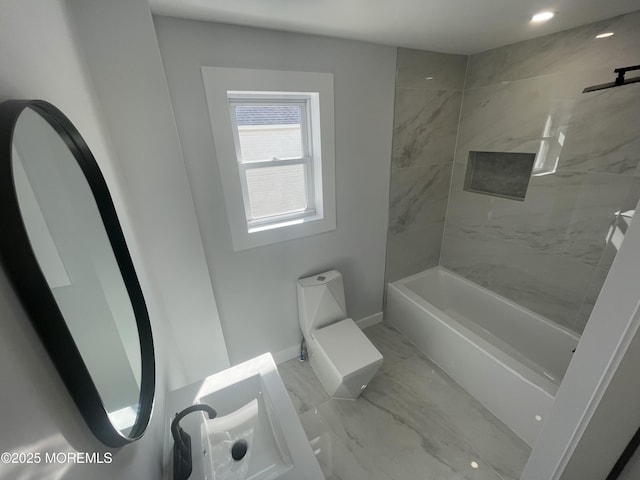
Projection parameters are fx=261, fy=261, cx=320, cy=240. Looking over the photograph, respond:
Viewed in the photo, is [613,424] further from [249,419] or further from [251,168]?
[251,168]

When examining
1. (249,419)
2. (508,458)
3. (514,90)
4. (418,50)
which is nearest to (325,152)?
(418,50)

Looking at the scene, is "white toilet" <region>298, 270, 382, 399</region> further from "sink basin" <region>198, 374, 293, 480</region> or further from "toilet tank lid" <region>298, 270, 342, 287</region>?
"sink basin" <region>198, 374, 293, 480</region>

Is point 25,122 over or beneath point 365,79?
beneath

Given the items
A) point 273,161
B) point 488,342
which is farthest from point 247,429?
point 488,342

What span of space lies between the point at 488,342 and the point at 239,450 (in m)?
1.89

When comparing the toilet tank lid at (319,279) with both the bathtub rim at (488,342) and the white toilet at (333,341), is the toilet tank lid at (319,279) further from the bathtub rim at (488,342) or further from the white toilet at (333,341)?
the bathtub rim at (488,342)

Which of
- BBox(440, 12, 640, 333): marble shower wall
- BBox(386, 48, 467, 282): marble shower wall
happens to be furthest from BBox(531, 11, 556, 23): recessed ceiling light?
BBox(386, 48, 467, 282): marble shower wall

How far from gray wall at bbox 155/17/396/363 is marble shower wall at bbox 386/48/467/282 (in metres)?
0.11

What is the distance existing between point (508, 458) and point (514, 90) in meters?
2.37

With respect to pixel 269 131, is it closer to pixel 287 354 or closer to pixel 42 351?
pixel 42 351

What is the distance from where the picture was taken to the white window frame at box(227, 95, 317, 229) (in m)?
1.59

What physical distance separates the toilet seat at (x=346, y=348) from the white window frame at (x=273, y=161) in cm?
75

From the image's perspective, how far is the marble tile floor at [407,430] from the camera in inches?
58.8

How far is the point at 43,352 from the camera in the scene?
430 mm
